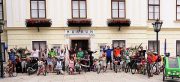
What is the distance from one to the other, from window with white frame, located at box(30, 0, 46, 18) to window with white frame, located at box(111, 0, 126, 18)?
4.77 meters

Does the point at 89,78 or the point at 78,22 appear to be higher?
the point at 78,22

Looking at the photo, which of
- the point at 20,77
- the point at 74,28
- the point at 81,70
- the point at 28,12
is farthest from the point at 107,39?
the point at 20,77

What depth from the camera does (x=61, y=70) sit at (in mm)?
18234

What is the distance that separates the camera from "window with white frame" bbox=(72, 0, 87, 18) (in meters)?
21.5

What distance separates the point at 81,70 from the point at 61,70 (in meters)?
1.26

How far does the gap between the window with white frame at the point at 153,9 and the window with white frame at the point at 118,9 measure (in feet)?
7.62

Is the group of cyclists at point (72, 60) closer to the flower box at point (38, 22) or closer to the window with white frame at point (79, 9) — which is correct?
the flower box at point (38, 22)

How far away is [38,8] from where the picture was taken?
21.3m

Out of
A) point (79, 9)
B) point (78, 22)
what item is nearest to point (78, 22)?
point (78, 22)

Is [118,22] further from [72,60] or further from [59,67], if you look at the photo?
[59,67]

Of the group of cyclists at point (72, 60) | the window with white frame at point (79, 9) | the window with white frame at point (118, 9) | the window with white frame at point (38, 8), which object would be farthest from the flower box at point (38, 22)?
the window with white frame at point (118, 9)

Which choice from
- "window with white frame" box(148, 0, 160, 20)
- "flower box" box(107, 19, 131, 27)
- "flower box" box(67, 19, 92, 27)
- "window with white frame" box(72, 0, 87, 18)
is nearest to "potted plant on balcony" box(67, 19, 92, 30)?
"flower box" box(67, 19, 92, 27)

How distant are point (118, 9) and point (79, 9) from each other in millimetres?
2737

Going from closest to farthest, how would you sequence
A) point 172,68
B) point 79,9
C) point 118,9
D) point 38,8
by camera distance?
point 172,68
point 38,8
point 79,9
point 118,9
